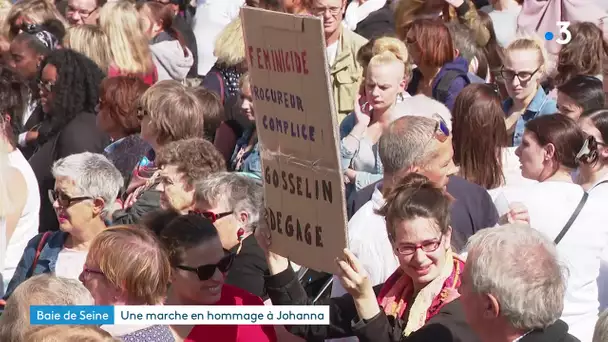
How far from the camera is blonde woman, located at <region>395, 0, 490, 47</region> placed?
947 centimetres

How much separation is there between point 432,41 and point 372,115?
1080 mm

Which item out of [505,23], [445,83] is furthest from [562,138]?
[505,23]

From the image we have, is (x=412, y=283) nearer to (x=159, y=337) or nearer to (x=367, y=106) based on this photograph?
(x=159, y=337)

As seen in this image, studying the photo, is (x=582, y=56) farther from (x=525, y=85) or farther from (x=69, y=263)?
(x=69, y=263)

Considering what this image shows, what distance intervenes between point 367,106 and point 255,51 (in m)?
2.90

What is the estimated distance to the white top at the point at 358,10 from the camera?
10.6m

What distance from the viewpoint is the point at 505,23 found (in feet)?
33.4

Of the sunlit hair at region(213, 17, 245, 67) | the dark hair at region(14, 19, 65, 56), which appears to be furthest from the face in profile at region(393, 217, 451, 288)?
the dark hair at region(14, 19, 65, 56)

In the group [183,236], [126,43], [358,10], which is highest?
[183,236]

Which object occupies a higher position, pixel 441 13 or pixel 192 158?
pixel 192 158

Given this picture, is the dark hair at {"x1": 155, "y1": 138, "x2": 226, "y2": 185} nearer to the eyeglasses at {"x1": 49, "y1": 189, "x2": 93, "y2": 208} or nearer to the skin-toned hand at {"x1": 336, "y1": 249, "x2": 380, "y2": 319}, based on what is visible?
the eyeglasses at {"x1": 49, "y1": 189, "x2": 93, "y2": 208}

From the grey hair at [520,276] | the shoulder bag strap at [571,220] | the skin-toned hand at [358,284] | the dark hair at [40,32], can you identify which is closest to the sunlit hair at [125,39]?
the dark hair at [40,32]

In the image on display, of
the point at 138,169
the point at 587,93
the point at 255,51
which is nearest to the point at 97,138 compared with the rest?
the point at 138,169

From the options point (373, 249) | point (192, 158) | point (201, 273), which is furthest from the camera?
point (192, 158)
